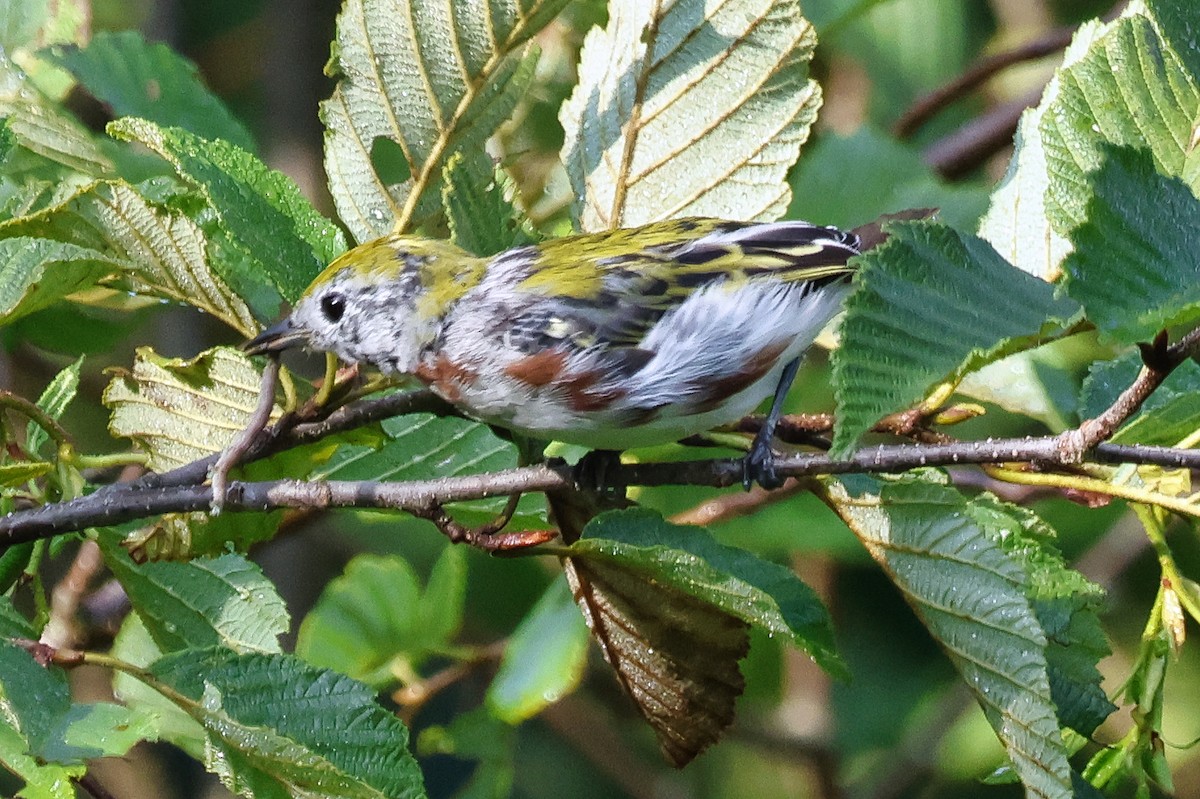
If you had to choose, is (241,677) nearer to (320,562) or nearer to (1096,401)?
(1096,401)

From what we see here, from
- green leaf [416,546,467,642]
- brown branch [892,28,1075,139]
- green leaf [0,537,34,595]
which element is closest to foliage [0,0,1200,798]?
green leaf [0,537,34,595]

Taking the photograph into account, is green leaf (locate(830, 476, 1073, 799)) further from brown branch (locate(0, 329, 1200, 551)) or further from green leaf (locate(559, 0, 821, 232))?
green leaf (locate(559, 0, 821, 232))

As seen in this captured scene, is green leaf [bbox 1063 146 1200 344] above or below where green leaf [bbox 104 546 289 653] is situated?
above

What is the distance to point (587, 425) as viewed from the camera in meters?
1.88

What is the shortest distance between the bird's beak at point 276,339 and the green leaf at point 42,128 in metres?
0.44

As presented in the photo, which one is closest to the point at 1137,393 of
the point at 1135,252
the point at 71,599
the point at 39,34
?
the point at 1135,252

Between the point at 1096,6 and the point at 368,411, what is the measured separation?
13.6ft

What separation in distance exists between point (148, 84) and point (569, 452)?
1027 mm

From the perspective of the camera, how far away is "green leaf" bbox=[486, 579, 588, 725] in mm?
2383

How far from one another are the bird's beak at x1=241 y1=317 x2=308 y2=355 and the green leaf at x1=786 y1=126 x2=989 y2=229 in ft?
3.41

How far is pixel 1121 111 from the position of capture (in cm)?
135

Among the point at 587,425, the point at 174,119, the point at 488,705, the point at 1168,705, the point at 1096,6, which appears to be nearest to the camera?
the point at 587,425

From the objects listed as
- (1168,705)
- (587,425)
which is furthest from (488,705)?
(1168,705)

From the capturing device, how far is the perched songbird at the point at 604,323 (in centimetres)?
191
